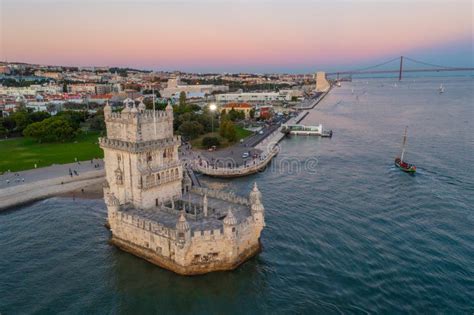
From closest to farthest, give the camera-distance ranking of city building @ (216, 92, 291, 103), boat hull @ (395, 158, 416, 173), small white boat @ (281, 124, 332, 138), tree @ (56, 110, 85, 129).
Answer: boat hull @ (395, 158, 416, 173) < tree @ (56, 110, 85, 129) < small white boat @ (281, 124, 332, 138) < city building @ (216, 92, 291, 103)

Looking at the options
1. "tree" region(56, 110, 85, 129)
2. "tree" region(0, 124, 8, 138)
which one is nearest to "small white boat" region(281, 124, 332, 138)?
"tree" region(56, 110, 85, 129)

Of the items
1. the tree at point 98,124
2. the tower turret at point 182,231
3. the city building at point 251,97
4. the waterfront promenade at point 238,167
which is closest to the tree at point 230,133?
the waterfront promenade at point 238,167

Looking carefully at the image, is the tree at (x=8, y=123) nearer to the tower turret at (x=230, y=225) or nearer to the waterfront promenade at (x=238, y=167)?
the waterfront promenade at (x=238, y=167)

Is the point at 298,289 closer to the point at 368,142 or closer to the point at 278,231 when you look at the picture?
the point at 278,231

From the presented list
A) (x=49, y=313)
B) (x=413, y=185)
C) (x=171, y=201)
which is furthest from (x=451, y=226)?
(x=49, y=313)

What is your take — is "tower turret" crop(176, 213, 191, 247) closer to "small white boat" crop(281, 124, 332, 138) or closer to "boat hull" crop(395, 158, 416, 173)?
"boat hull" crop(395, 158, 416, 173)
